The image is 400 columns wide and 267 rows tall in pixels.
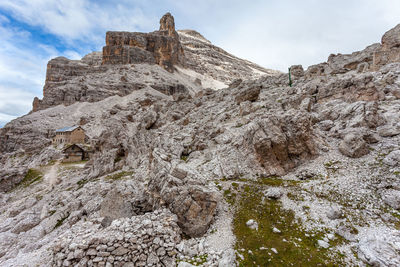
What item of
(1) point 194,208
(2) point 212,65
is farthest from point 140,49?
(1) point 194,208

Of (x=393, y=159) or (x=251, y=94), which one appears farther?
(x=251, y=94)

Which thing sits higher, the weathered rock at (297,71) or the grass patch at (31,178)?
the weathered rock at (297,71)

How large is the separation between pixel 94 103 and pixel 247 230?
102014mm

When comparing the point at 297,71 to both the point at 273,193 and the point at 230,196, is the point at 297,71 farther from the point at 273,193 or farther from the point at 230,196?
the point at 230,196

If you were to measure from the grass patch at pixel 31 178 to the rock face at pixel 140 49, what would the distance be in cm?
9885

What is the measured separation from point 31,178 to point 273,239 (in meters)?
52.5

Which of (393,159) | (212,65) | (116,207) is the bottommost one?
(116,207)

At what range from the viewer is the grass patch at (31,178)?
38.0m

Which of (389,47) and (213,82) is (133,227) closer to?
(389,47)

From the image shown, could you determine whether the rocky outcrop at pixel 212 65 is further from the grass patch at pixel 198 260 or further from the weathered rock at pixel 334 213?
the grass patch at pixel 198 260

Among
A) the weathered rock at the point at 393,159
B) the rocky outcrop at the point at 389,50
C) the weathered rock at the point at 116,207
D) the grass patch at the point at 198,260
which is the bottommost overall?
the grass patch at the point at 198,260

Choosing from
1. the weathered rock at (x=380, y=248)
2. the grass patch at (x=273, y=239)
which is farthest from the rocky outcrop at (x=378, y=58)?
the grass patch at (x=273, y=239)

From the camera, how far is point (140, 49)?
125438 millimetres

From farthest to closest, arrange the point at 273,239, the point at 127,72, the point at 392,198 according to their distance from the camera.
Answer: the point at 127,72 → the point at 392,198 → the point at 273,239
